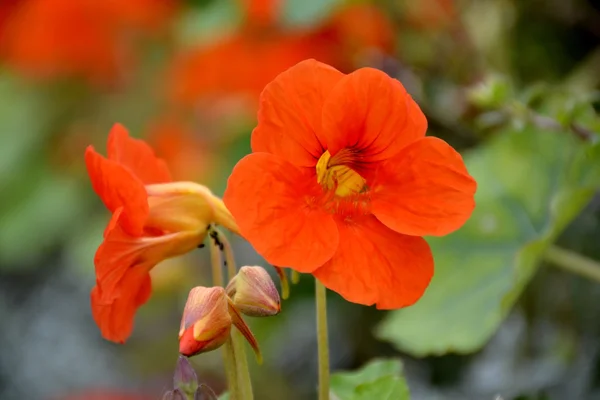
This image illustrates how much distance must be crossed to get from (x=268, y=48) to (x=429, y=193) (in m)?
0.85

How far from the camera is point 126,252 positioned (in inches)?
19.6

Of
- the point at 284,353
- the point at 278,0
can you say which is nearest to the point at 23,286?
the point at 284,353

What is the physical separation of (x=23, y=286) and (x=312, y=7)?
106 centimetres

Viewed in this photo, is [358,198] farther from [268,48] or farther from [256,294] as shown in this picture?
[268,48]

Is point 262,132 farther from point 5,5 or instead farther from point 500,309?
point 5,5

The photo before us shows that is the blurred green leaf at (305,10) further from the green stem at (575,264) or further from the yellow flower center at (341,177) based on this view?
the yellow flower center at (341,177)

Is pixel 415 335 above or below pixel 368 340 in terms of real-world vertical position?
above

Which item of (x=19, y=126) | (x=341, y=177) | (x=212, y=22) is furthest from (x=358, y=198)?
(x=19, y=126)

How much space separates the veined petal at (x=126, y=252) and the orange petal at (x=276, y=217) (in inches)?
3.0

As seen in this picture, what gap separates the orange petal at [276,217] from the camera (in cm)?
45

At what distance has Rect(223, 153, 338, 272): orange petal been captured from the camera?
452 mm

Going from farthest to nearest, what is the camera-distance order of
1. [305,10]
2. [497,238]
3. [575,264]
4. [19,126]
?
[19,126], [305,10], [497,238], [575,264]

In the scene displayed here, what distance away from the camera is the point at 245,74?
4.26 ft

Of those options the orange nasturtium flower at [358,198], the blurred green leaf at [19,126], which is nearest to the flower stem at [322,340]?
the orange nasturtium flower at [358,198]
